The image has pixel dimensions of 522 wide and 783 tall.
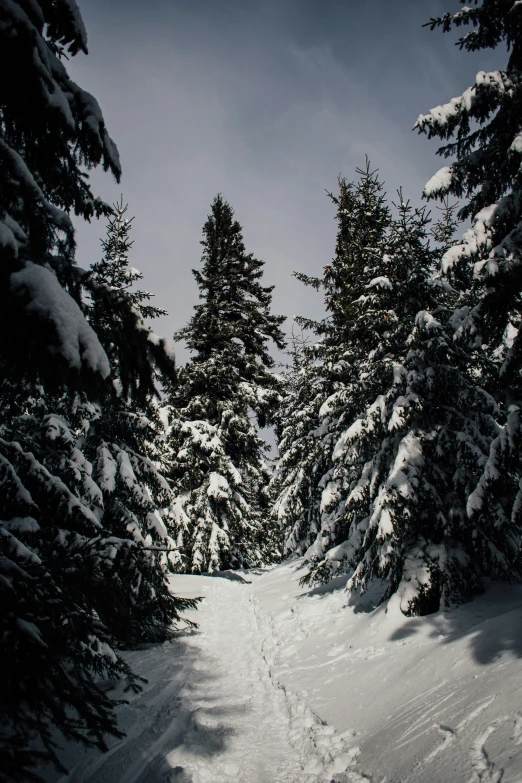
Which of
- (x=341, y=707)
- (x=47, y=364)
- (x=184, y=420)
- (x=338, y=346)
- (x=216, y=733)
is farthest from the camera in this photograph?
(x=184, y=420)

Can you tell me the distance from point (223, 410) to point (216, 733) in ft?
48.3

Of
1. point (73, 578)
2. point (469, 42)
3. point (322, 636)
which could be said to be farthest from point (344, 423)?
point (73, 578)

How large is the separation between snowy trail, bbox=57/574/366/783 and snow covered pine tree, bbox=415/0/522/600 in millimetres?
4089

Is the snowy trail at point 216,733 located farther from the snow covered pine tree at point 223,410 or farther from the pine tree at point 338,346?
the snow covered pine tree at point 223,410

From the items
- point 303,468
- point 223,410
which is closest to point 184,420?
point 223,410

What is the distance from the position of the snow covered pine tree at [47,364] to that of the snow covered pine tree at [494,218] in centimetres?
553

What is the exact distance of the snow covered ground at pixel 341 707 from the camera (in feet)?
12.0

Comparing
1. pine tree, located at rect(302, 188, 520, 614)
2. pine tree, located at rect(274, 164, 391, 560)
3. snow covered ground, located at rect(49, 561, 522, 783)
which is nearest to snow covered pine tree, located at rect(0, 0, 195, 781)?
snow covered ground, located at rect(49, 561, 522, 783)

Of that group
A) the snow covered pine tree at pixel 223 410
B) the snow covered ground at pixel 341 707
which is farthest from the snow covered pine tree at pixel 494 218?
the snow covered pine tree at pixel 223 410

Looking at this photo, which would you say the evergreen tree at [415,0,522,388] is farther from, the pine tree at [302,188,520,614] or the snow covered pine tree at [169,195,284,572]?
the snow covered pine tree at [169,195,284,572]

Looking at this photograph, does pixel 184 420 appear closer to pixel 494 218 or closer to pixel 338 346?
pixel 338 346

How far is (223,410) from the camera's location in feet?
62.8

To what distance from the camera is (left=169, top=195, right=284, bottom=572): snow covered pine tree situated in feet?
57.0

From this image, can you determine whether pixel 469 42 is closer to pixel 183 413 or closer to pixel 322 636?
pixel 322 636
